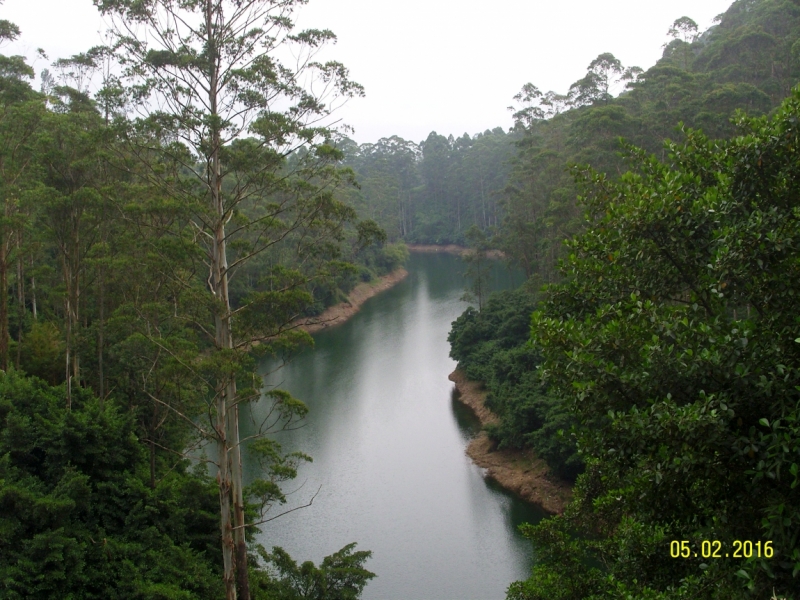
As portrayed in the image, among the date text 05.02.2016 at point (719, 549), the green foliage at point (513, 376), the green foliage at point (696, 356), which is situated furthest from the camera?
the green foliage at point (513, 376)

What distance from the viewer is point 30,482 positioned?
8.95 meters

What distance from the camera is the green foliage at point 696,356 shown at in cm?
357

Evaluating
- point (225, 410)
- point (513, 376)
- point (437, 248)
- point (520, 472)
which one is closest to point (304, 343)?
point (225, 410)

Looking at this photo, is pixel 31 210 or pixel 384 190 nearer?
pixel 31 210

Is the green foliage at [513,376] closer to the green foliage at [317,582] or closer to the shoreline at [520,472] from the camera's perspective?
the shoreline at [520,472]

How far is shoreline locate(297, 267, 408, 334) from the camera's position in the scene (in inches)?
1259

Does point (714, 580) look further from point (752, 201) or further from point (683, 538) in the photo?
point (752, 201)

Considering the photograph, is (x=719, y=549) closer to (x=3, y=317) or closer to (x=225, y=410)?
(x=225, y=410)

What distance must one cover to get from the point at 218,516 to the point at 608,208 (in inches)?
319

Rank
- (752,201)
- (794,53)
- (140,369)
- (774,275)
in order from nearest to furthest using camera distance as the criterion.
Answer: (774,275)
(752,201)
(140,369)
(794,53)

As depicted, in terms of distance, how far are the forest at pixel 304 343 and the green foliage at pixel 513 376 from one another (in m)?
0.09

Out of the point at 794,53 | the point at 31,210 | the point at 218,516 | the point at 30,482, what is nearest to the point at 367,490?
the point at 218,516

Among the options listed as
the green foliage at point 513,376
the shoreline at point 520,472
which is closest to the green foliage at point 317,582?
the green foliage at point 513,376

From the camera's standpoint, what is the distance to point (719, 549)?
3.99m
